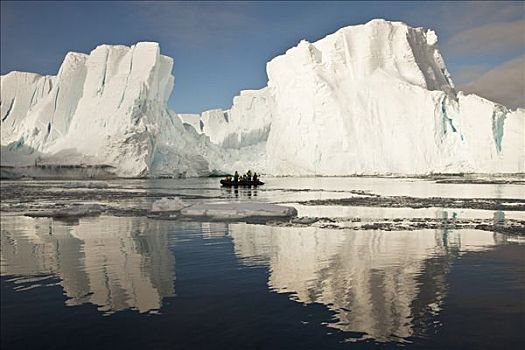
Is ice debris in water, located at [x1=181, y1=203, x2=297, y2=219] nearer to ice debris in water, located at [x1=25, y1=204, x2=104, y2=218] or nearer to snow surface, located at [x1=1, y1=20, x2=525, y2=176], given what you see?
ice debris in water, located at [x1=25, y1=204, x2=104, y2=218]

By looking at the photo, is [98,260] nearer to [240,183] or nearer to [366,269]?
[366,269]

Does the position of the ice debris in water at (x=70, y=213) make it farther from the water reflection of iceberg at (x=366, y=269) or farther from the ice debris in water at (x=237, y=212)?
the water reflection of iceberg at (x=366, y=269)

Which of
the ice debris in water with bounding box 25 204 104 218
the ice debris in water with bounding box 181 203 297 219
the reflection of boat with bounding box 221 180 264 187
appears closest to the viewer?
the ice debris in water with bounding box 181 203 297 219

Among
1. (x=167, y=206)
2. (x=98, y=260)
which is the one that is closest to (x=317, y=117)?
(x=167, y=206)

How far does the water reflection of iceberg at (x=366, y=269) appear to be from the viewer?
487cm

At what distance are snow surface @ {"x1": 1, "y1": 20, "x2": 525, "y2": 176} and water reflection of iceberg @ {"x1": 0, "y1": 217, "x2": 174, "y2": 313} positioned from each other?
40315 mm

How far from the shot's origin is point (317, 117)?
A: 5369 centimetres

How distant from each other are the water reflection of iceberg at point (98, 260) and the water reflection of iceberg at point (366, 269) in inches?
58.3

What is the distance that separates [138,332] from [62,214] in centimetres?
1095

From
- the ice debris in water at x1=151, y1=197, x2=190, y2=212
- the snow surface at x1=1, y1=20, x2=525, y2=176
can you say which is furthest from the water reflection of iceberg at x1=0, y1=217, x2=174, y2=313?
the snow surface at x1=1, y1=20, x2=525, y2=176

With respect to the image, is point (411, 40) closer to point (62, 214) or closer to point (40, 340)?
point (62, 214)

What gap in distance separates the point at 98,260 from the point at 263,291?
10.5ft

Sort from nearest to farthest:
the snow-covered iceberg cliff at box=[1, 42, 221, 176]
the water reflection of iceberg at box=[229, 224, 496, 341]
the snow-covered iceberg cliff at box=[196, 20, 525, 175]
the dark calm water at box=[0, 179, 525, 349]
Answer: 1. the dark calm water at box=[0, 179, 525, 349]
2. the water reflection of iceberg at box=[229, 224, 496, 341]
3. the snow-covered iceberg cliff at box=[196, 20, 525, 175]
4. the snow-covered iceberg cliff at box=[1, 42, 221, 176]

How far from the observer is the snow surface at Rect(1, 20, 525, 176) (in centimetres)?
4709
